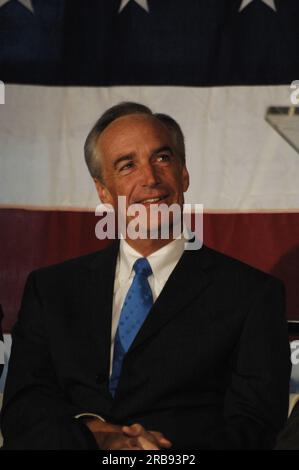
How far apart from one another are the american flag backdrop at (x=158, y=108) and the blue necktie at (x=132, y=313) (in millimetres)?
367

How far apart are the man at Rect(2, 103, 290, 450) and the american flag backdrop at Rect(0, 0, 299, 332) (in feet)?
0.89

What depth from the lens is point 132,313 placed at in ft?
6.64

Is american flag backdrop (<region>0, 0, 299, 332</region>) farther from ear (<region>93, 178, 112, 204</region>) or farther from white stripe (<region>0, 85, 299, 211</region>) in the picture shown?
ear (<region>93, 178, 112, 204</region>)

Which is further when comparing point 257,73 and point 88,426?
point 257,73

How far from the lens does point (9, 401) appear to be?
1.96m

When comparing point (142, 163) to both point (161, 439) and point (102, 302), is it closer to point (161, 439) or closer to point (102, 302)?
point (102, 302)

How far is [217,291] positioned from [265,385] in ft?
0.87

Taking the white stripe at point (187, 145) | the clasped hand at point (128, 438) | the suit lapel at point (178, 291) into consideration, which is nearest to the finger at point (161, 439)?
the clasped hand at point (128, 438)

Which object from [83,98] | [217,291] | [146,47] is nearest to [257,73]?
[146,47]

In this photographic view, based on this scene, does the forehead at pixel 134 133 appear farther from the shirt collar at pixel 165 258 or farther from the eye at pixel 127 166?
the shirt collar at pixel 165 258

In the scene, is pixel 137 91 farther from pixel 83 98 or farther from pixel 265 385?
pixel 265 385

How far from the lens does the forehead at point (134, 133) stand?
81.2 inches

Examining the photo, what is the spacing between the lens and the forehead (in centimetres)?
206

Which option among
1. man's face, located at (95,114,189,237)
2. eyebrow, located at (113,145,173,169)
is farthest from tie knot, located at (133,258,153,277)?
eyebrow, located at (113,145,173,169)
